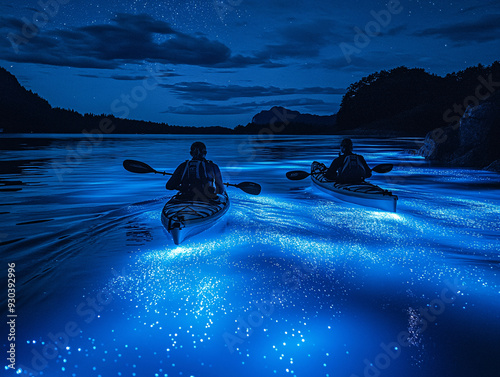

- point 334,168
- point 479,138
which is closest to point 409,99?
point 479,138

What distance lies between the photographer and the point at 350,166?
10.6 m

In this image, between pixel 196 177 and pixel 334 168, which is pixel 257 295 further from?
pixel 334 168

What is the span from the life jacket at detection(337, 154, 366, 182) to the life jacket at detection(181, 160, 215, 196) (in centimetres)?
450

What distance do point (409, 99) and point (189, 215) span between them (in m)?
162

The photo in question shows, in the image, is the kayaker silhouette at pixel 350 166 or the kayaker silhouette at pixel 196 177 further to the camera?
the kayaker silhouette at pixel 350 166

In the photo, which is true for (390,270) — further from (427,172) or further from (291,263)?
(427,172)

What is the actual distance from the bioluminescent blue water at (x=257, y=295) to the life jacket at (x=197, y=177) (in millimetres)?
1027

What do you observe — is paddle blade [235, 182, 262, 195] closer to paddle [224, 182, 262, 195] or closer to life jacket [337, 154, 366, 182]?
paddle [224, 182, 262, 195]

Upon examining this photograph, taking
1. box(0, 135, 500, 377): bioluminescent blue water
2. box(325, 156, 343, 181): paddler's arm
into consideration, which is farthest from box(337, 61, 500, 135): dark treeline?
box(0, 135, 500, 377): bioluminescent blue water

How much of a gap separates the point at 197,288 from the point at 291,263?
191 centimetres

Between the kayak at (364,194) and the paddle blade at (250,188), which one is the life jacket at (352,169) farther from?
the paddle blade at (250,188)

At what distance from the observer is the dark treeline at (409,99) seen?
124231 millimetres

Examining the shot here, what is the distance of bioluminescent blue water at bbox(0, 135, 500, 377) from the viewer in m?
3.76

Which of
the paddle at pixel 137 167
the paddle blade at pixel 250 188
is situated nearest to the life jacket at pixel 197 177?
the paddle at pixel 137 167
